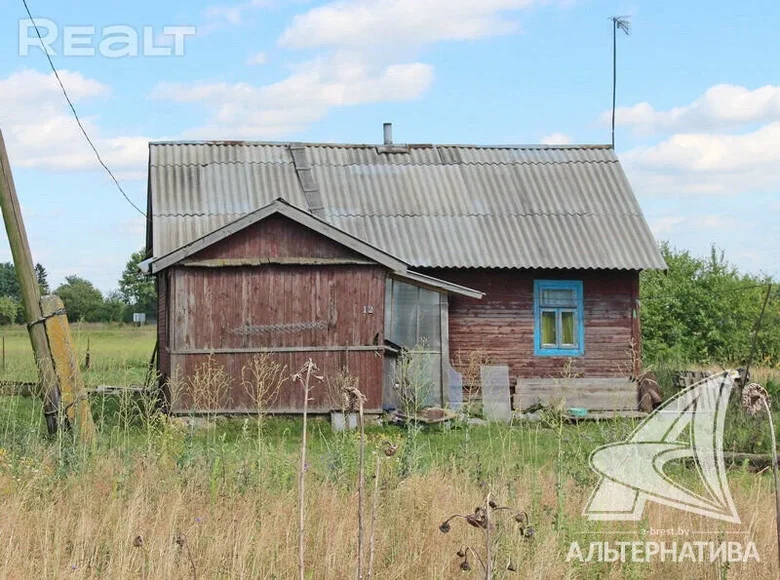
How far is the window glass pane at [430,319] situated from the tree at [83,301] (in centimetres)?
4827

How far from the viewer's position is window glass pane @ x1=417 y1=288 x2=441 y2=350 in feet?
57.2

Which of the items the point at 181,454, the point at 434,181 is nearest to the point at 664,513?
the point at 181,454

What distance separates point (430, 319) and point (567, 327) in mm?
3312

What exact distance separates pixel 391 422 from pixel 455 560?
9983 mm

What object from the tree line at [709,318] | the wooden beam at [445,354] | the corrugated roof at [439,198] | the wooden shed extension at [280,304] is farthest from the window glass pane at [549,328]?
the tree line at [709,318]

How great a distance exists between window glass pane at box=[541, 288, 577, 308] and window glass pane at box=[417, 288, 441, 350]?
276 cm

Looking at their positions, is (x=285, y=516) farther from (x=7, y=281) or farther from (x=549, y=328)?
(x=7, y=281)

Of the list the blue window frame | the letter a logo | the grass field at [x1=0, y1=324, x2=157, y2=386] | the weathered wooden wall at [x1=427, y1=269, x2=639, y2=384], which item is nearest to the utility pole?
the letter a logo

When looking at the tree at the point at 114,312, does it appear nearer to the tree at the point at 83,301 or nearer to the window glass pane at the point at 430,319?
Answer: the tree at the point at 83,301

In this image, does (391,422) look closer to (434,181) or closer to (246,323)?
(246,323)

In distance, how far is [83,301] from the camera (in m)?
71.0

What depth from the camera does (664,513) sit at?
23.0ft

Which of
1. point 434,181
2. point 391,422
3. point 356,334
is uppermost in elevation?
point 434,181

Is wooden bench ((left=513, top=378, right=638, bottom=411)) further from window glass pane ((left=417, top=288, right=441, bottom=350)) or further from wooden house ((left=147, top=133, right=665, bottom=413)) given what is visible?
window glass pane ((left=417, top=288, right=441, bottom=350))
